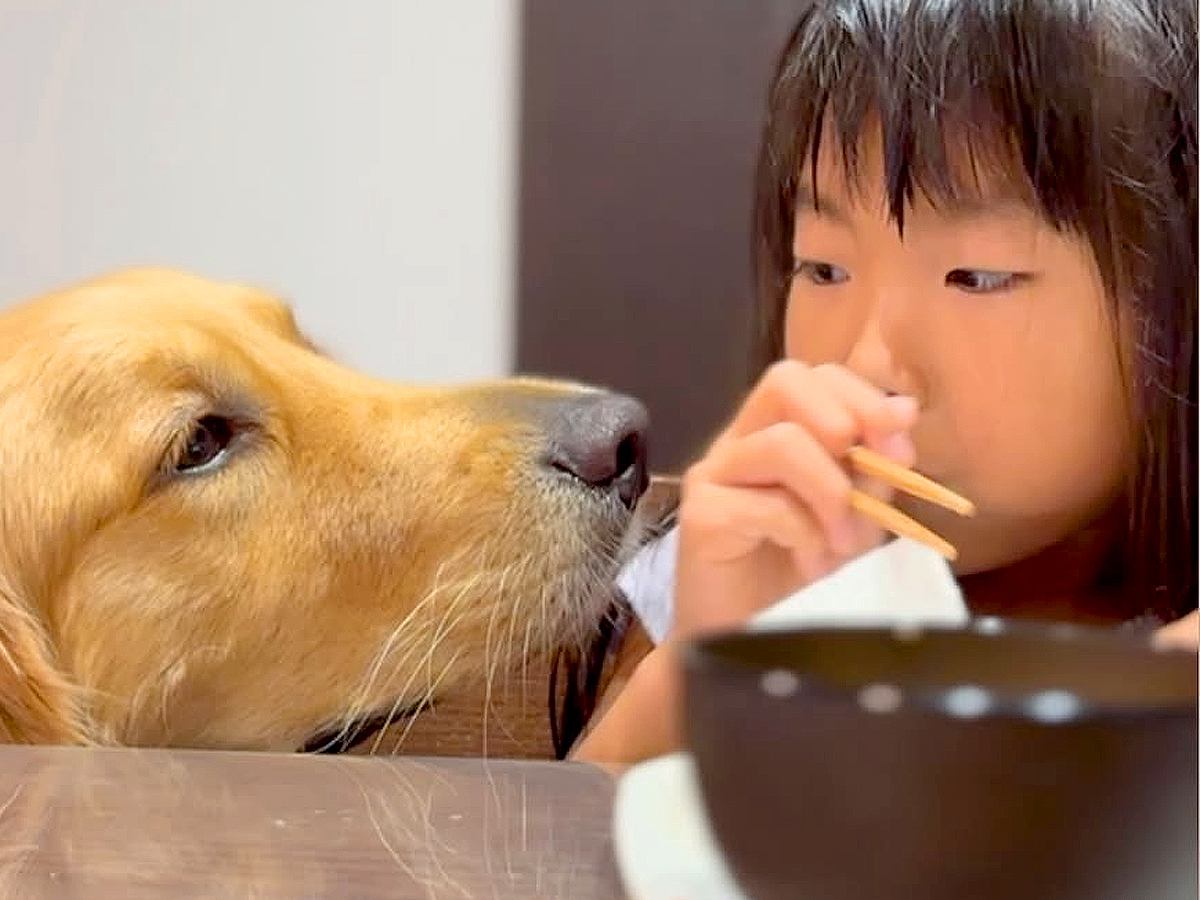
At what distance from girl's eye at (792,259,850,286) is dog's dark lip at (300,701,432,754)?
372 mm

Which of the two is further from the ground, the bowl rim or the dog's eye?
the bowl rim

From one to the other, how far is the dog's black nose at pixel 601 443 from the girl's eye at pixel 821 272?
160 millimetres

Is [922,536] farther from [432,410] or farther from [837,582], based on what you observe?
[432,410]

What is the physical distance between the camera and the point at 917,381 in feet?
3.08

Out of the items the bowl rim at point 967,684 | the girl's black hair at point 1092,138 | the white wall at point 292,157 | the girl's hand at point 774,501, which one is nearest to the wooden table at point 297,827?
the girl's hand at point 774,501

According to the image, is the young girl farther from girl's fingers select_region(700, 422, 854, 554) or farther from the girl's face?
girl's fingers select_region(700, 422, 854, 554)

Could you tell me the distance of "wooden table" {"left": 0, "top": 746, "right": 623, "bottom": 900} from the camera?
0.57 metres

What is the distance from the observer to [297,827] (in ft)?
2.10

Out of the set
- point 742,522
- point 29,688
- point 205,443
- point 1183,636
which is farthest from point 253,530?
point 1183,636

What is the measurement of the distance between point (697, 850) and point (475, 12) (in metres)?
1.75

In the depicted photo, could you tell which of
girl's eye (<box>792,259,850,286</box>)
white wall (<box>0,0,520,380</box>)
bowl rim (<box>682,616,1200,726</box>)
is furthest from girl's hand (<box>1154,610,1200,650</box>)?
white wall (<box>0,0,520,380</box>)

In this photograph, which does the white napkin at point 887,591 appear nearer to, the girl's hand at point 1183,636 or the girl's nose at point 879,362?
the girl's hand at point 1183,636

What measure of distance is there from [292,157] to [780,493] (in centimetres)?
144

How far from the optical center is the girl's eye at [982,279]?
0.93 m
